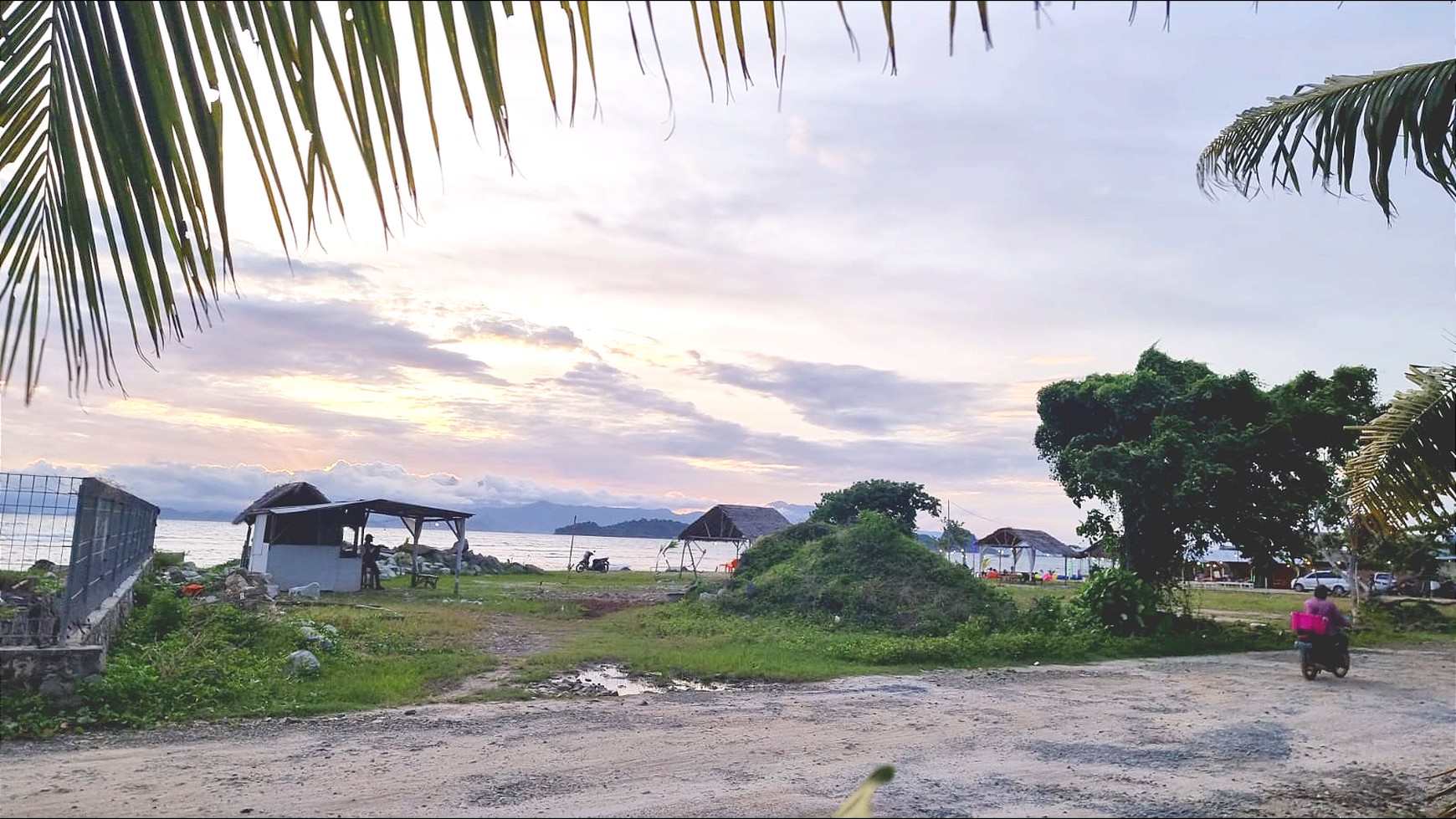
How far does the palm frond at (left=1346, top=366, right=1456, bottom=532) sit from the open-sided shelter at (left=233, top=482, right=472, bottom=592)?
20.6 meters

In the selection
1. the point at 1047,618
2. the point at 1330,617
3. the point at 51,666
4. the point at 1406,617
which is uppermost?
the point at 1330,617

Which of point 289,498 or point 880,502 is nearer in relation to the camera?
point 289,498

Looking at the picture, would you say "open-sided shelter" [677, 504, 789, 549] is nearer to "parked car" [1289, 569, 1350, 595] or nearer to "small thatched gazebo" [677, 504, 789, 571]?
"small thatched gazebo" [677, 504, 789, 571]

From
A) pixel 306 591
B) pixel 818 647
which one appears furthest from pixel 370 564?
pixel 818 647

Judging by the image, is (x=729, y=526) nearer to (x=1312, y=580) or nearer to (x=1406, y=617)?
(x=1406, y=617)

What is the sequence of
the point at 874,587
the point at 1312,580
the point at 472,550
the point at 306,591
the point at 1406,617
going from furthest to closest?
the point at 472,550, the point at 1312,580, the point at 1406,617, the point at 306,591, the point at 874,587

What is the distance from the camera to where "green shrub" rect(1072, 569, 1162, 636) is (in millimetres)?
16656

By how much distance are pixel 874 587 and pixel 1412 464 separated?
1409cm

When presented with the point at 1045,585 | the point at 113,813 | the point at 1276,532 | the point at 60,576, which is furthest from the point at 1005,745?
the point at 1045,585

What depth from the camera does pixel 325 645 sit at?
37.0 feet

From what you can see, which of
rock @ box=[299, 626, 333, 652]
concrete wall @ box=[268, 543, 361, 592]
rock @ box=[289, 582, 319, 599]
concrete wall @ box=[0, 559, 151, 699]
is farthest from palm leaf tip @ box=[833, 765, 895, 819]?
concrete wall @ box=[268, 543, 361, 592]

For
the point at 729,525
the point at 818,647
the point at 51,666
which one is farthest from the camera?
the point at 729,525

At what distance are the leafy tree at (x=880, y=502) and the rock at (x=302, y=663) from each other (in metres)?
26.7

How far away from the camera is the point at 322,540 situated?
2356 cm
